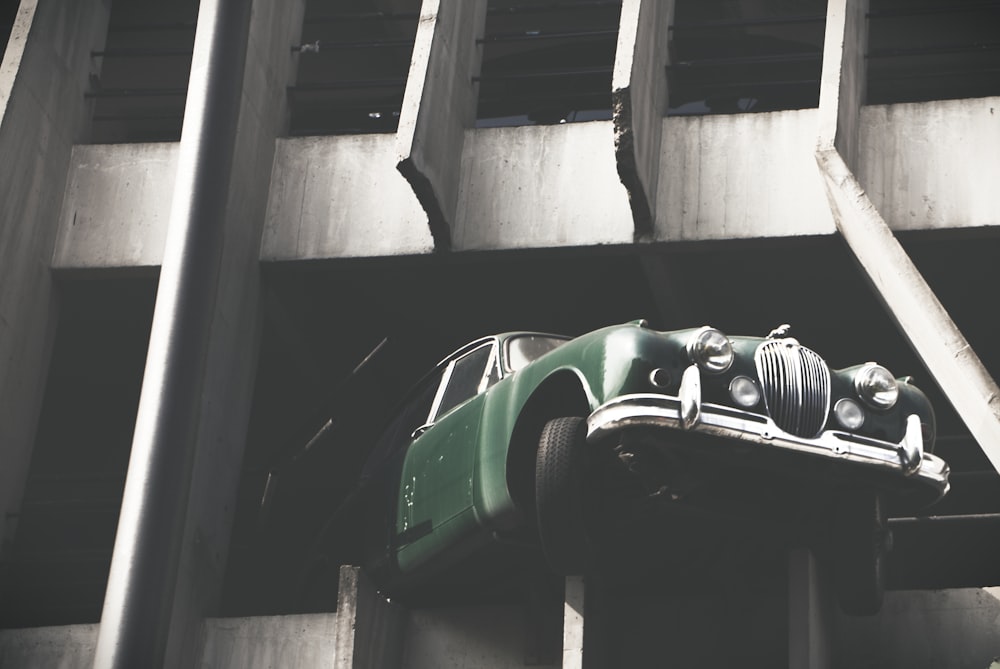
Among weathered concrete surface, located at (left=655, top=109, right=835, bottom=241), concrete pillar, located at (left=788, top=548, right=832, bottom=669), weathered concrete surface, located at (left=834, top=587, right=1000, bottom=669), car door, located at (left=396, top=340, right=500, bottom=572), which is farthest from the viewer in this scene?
weathered concrete surface, located at (left=655, top=109, right=835, bottom=241)

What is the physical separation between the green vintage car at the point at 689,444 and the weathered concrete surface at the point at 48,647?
12.8 feet

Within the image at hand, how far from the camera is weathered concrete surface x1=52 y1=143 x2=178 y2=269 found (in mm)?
14211

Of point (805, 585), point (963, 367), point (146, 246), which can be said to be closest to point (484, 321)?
point (146, 246)

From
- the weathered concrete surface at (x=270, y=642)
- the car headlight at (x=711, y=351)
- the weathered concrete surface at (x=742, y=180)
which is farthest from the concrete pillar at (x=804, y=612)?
the weathered concrete surface at (x=742, y=180)

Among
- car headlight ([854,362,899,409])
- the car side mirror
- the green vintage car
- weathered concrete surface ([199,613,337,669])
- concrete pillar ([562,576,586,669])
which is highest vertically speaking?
the car side mirror

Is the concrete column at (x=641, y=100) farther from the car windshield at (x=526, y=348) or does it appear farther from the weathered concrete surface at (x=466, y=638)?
the weathered concrete surface at (x=466, y=638)

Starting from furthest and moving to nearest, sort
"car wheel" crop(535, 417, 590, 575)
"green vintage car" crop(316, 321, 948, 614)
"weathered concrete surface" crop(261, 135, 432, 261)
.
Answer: "weathered concrete surface" crop(261, 135, 432, 261) < "car wheel" crop(535, 417, 590, 575) < "green vintage car" crop(316, 321, 948, 614)

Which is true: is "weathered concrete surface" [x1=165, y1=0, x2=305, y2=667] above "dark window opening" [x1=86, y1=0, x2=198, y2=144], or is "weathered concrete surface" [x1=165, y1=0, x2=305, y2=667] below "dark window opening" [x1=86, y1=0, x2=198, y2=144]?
below

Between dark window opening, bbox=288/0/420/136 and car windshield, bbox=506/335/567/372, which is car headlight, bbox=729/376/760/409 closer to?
car windshield, bbox=506/335/567/372

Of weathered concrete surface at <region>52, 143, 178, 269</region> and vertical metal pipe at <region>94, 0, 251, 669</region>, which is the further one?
weathered concrete surface at <region>52, 143, 178, 269</region>

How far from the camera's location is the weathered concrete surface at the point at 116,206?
1421 cm

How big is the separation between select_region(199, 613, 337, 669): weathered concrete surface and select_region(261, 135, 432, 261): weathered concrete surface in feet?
10.8

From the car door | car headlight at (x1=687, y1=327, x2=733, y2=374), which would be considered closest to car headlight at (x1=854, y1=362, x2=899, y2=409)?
car headlight at (x1=687, y1=327, x2=733, y2=374)

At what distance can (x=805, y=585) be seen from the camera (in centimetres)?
933
